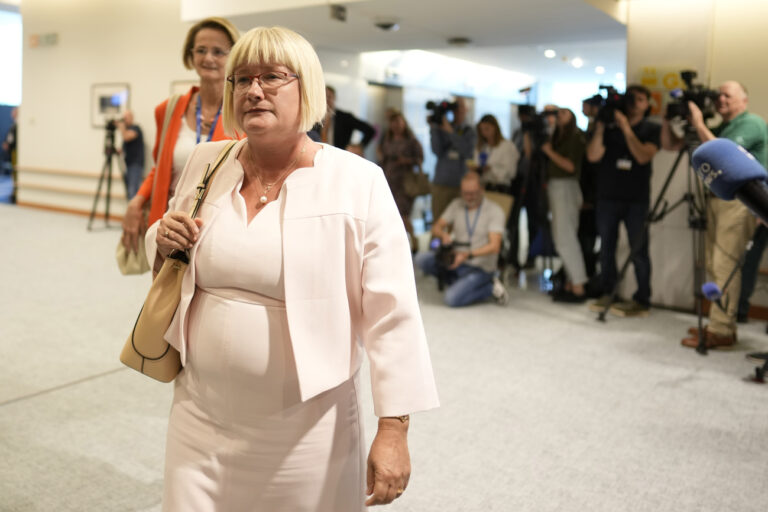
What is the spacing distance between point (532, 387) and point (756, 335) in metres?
2.32

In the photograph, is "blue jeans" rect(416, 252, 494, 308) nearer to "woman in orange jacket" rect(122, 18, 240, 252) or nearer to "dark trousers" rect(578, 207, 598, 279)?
"dark trousers" rect(578, 207, 598, 279)

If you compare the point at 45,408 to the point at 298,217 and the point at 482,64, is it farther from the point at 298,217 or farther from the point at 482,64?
the point at 482,64

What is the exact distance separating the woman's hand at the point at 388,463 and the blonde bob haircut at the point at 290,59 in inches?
25.1

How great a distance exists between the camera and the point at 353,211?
4.51 ft

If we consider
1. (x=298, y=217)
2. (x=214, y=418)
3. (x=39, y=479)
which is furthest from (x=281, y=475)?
(x=39, y=479)

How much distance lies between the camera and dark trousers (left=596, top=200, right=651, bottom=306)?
18.7ft

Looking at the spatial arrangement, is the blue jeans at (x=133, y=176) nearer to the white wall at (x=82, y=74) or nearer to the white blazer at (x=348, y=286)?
the white wall at (x=82, y=74)

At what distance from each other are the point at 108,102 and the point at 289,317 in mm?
10558

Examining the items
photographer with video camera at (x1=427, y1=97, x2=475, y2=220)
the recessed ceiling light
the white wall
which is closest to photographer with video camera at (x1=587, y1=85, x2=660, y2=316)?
photographer with video camera at (x1=427, y1=97, x2=475, y2=220)

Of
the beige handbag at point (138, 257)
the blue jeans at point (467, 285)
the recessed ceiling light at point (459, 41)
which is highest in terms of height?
the recessed ceiling light at point (459, 41)

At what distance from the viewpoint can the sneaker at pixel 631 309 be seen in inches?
223

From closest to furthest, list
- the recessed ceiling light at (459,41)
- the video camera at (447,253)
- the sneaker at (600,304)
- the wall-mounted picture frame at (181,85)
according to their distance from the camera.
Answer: the sneaker at (600,304) < the video camera at (447,253) < the recessed ceiling light at (459,41) < the wall-mounted picture frame at (181,85)

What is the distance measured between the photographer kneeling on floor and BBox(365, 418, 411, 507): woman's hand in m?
4.54

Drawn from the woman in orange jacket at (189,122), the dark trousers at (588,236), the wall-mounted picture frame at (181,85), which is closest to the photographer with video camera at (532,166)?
the dark trousers at (588,236)
